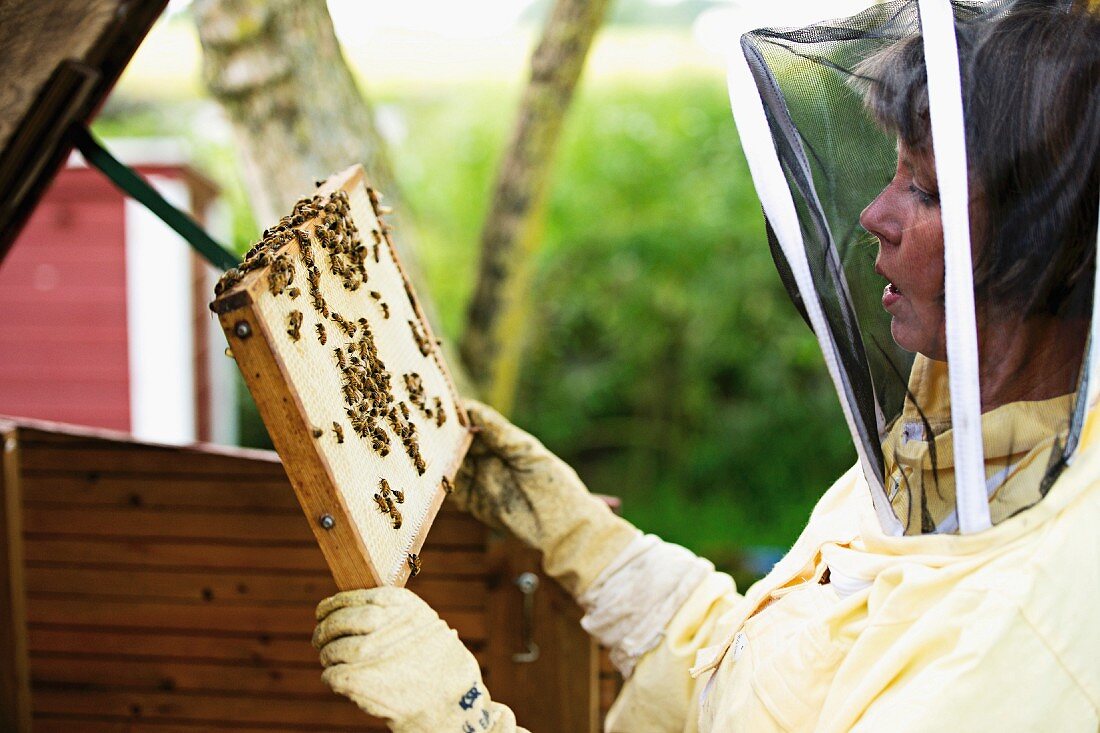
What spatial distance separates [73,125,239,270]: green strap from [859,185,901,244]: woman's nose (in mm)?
1091

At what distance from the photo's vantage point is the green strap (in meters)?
1.78

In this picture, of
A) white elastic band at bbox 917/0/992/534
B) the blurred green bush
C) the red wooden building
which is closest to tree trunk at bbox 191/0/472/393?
white elastic band at bbox 917/0/992/534

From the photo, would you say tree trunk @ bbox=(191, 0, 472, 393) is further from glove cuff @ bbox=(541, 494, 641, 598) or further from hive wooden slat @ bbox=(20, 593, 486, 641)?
glove cuff @ bbox=(541, 494, 641, 598)

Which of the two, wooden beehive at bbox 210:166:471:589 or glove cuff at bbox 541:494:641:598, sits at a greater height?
wooden beehive at bbox 210:166:471:589

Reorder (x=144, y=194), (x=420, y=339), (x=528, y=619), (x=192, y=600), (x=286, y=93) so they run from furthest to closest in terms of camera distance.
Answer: (x=286, y=93) → (x=192, y=600) → (x=528, y=619) → (x=420, y=339) → (x=144, y=194)

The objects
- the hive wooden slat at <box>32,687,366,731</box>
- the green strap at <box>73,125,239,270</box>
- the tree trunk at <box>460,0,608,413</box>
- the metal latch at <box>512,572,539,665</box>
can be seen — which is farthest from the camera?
the tree trunk at <box>460,0,608,413</box>

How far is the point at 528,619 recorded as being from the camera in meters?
2.16

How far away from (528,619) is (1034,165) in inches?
55.2

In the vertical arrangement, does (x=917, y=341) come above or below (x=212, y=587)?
below

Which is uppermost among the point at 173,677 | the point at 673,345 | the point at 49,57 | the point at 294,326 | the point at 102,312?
the point at 102,312

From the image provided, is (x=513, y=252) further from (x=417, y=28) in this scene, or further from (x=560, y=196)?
(x=417, y=28)

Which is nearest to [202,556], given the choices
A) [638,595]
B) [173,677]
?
[173,677]

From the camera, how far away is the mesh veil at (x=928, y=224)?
1.21 m

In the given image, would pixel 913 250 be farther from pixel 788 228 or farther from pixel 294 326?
pixel 294 326
